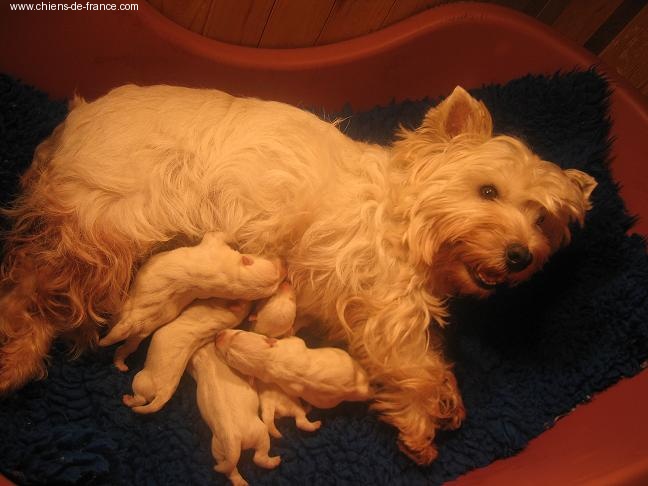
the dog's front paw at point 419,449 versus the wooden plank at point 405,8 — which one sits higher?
the wooden plank at point 405,8

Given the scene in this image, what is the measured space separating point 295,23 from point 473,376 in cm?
165

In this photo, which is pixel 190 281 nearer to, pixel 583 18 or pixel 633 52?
pixel 583 18

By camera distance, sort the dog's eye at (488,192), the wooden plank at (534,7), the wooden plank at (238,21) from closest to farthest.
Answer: the dog's eye at (488,192) < the wooden plank at (238,21) < the wooden plank at (534,7)

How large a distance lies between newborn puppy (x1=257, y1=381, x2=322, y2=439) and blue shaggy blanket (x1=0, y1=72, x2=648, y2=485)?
3.7 inches

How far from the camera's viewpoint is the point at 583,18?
2.41 metres

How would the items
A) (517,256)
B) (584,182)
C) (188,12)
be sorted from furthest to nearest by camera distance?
(188,12) → (584,182) → (517,256)

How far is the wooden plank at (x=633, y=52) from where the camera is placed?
2338 mm

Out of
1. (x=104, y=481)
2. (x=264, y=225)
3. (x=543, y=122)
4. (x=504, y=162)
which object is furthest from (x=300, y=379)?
(x=543, y=122)

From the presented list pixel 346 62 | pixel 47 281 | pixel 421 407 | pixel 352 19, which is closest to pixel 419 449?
pixel 421 407

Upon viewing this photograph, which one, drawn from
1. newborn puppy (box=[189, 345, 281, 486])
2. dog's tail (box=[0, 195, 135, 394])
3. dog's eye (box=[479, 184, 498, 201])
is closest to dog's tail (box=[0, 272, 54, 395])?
dog's tail (box=[0, 195, 135, 394])

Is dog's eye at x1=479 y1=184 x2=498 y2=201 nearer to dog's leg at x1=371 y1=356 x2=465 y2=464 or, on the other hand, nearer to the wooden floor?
dog's leg at x1=371 y1=356 x2=465 y2=464

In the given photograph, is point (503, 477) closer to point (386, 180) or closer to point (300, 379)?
point (300, 379)

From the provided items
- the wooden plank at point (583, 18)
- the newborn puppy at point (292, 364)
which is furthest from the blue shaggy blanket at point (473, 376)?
the wooden plank at point (583, 18)

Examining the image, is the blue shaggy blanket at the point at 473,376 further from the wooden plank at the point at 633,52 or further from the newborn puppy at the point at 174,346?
the wooden plank at the point at 633,52
